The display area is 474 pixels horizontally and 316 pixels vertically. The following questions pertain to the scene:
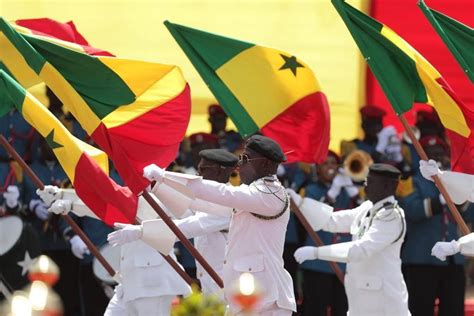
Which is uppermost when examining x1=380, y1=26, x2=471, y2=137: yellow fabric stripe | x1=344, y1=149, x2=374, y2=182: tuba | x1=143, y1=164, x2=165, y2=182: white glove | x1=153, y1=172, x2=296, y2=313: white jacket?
x1=344, y1=149, x2=374, y2=182: tuba

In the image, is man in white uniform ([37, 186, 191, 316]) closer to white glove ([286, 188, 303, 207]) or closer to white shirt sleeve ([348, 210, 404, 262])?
white glove ([286, 188, 303, 207])

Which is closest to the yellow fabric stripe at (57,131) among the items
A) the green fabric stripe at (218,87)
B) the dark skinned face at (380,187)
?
the green fabric stripe at (218,87)

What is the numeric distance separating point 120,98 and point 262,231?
1.78 meters

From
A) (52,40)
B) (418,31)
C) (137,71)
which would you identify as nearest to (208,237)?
(137,71)

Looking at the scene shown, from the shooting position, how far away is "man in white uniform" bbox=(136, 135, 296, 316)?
32.7 feet

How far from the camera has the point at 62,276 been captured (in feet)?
48.3

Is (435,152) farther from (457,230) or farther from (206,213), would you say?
(206,213)

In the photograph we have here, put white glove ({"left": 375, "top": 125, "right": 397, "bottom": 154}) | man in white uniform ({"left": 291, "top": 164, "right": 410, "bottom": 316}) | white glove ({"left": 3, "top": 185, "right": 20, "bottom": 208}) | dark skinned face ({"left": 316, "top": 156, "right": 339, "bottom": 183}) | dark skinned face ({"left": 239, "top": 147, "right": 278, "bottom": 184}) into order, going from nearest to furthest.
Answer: dark skinned face ({"left": 239, "top": 147, "right": 278, "bottom": 184})
man in white uniform ({"left": 291, "top": 164, "right": 410, "bottom": 316})
white glove ({"left": 3, "top": 185, "right": 20, "bottom": 208})
dark skinned face ({"left": 316, "top": 156, "right": 339, "bottom": 183})
white glove ({"left": 375, "top": 125, "right": 397, "bottom": 154})

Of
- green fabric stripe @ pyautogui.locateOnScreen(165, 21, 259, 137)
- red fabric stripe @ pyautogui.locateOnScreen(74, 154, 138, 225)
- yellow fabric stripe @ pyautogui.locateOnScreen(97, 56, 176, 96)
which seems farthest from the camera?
green fabric stripe @ pyautogui.locateOnScreen(165, 21, 259, 137)

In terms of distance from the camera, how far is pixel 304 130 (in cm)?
1223

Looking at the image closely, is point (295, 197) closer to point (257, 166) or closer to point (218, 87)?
point (218, 87)

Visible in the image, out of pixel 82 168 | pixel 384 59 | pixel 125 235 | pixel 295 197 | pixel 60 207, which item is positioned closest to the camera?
pixel 125 235

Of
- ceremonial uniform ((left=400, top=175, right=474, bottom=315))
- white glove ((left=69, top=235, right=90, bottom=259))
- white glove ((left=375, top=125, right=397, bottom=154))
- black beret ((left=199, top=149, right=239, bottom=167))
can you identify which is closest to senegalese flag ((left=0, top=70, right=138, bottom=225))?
black beret ((left=199, top=149, right=239, bottom=167))

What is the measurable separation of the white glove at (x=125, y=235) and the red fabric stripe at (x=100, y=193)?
16cm
